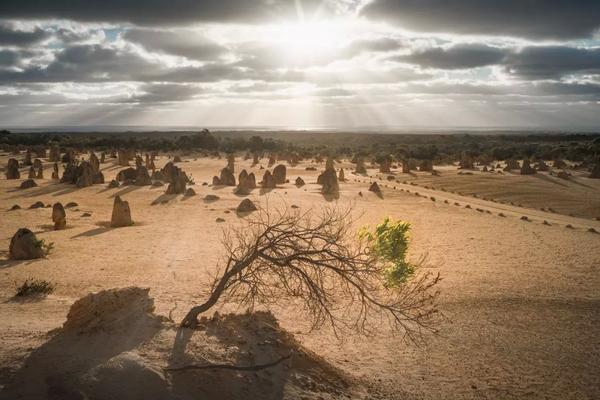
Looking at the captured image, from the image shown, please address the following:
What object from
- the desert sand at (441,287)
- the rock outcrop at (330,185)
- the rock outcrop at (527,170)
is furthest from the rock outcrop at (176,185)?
the rock outcrop at (527,170)

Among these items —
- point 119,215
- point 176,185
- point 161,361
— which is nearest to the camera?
point 161,361

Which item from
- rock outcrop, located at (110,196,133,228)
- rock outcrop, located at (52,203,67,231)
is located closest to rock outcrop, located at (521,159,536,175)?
rock outcrop, located at (110,196,133,228)

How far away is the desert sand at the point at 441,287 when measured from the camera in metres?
9.90

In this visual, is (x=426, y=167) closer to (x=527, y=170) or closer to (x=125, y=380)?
(x=527, y=170)

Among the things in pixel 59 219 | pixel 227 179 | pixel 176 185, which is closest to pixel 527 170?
pixel 227 179

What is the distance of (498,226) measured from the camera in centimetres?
2431

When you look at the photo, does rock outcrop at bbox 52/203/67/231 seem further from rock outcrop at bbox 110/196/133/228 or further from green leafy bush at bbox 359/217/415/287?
green leafy bush at bbox 359/217/415/287

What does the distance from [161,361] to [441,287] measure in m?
8.75

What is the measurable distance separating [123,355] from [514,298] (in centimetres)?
1020

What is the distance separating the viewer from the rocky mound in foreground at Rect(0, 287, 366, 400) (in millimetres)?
7703

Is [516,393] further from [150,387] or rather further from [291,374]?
[150,387]

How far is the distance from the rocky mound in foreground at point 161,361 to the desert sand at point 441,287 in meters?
0.11

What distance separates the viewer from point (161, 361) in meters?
8.45

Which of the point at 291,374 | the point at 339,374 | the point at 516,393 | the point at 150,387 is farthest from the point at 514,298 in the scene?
the point at 150,387
